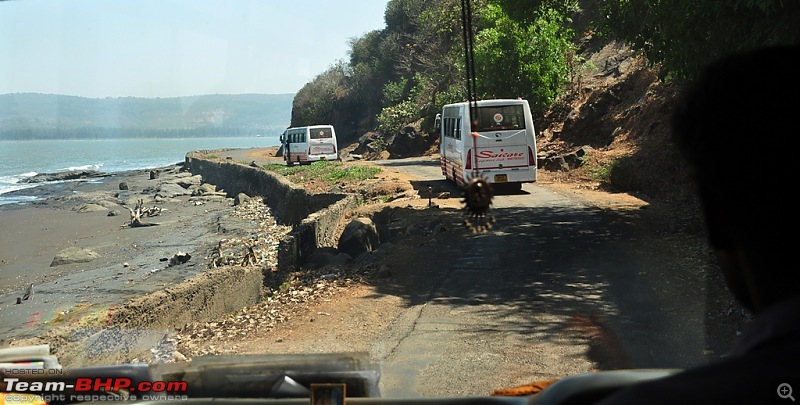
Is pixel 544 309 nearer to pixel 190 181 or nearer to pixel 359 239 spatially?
pixel 359 239

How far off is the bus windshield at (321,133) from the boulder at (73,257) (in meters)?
19.7

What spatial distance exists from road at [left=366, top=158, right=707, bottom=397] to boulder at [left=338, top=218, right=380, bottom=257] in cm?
259

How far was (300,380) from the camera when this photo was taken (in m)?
2.14

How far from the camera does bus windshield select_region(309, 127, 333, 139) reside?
4116cm

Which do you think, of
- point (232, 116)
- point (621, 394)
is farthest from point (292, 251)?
point (232, 116)

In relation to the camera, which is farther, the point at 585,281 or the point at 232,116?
the point at 232,116

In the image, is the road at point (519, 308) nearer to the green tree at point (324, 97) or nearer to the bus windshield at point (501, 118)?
the bus windshield at point (501, 118)

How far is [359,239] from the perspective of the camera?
14945 mm

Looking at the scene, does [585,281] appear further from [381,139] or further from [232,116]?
[232,116]

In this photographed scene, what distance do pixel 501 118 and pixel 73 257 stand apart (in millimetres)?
14012

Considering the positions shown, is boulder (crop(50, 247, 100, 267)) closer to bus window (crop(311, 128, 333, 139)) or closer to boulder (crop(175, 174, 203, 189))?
bus window (crop(311, 128, 333, 139))

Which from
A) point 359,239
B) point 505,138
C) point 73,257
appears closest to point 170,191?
point 73,257

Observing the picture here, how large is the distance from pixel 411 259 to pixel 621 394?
35.1 ft

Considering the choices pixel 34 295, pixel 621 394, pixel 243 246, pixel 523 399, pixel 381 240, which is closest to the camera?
pixel 621 394
